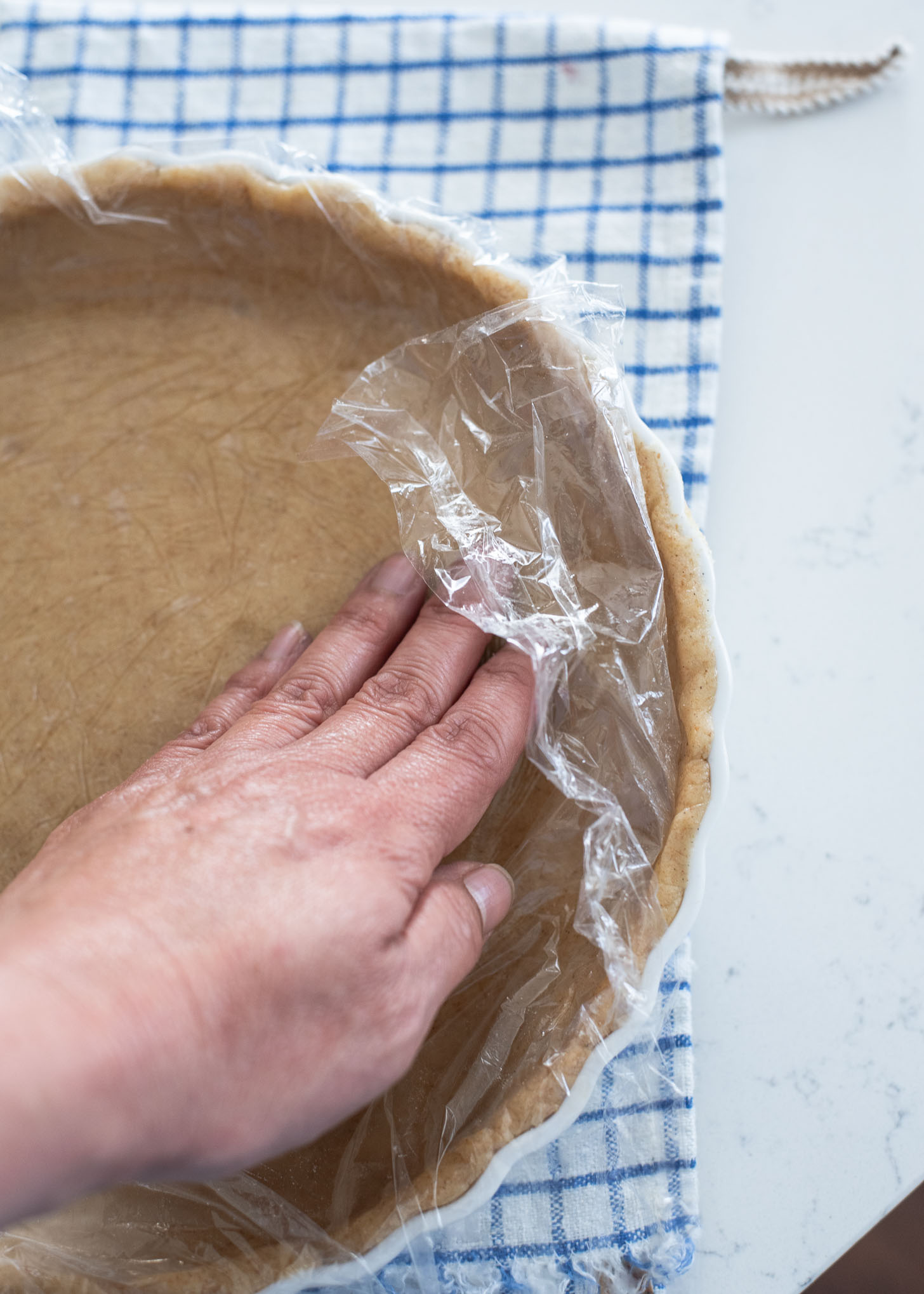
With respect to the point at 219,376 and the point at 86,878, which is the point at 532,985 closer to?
the point at 86,878

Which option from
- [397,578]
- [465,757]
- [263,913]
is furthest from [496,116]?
[263,913]

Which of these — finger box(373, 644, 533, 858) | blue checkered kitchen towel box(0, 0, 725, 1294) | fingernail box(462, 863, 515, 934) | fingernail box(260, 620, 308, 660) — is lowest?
fingernail box(462, 863, 515, 934)

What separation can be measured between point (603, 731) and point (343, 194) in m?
0.35

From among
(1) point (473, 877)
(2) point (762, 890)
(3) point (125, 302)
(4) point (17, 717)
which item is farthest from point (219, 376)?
(2) point (762, 890)

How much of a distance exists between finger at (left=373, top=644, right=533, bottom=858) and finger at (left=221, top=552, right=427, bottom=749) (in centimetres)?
6

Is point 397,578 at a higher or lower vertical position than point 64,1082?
higher

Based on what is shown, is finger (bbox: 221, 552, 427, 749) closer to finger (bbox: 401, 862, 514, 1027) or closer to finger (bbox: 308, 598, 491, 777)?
finger (bbox: 308, 598, 491, 777)

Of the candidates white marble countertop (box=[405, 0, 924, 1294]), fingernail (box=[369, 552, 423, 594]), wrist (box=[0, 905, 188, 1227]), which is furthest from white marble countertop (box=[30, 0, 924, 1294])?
wrist (box=[0, 905, 188, 1227])

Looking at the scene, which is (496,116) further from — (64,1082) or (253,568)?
(64,1082)

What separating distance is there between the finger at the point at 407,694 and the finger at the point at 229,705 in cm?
6

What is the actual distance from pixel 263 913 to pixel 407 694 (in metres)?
0.15

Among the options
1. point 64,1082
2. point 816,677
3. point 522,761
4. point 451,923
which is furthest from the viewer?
point 816,677

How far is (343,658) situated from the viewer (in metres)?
0.55

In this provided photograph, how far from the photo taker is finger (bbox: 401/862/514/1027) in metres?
0.45
